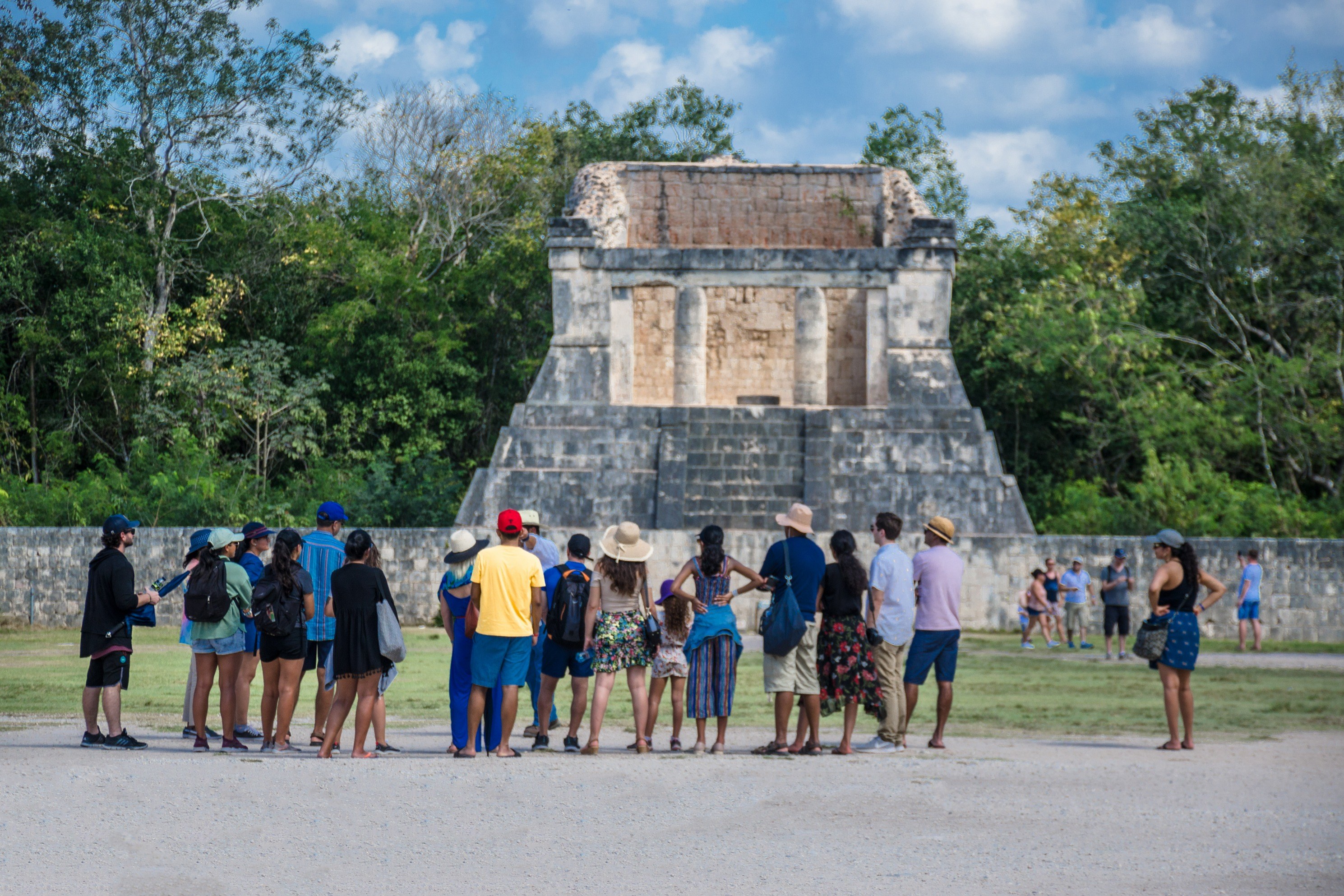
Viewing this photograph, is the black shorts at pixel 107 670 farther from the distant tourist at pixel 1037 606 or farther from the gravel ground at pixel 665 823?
the distant tourist at pixel 1037 606

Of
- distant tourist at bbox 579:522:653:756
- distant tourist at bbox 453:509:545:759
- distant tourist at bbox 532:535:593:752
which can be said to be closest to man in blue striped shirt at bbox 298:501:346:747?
distant tourist at bbox 453:509:545:759

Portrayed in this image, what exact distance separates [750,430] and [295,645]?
14001 millimetres

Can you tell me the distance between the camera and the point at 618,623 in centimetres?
887

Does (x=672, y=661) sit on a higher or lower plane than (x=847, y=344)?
lower

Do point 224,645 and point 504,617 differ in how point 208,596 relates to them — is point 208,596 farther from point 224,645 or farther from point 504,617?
point 504,617

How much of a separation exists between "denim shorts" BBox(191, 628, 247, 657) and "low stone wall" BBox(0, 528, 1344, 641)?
34.6 ft

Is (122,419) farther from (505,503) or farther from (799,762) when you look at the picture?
(799,762)

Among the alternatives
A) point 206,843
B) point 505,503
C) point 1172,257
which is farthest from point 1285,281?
point 206,843

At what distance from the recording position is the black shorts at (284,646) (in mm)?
8586

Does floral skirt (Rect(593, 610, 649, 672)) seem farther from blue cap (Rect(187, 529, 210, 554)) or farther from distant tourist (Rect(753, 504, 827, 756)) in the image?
blue cap (Rect(187, 529, 210, 554))

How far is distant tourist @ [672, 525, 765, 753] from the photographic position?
8.72m

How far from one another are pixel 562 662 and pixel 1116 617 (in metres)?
9.79

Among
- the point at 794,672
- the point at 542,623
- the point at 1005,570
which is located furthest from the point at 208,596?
the point at 1005,570

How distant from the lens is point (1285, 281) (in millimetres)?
29406
